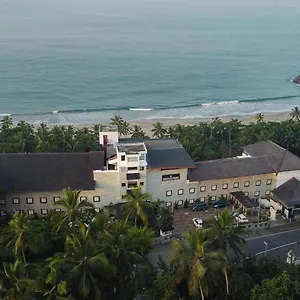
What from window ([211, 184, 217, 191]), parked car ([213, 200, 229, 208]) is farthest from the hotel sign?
parked car ([213, 200, 229, 208])

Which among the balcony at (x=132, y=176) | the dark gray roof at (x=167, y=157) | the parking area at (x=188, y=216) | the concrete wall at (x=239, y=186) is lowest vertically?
the parking area at (x=188, y=216)

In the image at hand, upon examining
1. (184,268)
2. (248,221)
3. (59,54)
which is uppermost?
(59,54)

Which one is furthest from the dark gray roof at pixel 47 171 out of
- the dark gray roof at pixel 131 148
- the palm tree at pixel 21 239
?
the palm tree at pixel 21 239

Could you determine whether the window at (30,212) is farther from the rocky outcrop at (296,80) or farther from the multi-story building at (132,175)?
the rocky outcrop at (296,80)

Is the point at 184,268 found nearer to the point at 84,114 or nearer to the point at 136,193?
the point at 136,193

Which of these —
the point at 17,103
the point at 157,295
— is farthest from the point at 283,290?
A: the point at 17,103

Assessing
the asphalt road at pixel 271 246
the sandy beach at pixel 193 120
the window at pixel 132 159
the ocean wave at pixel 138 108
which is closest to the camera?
the asphalt road at pixel 271 246

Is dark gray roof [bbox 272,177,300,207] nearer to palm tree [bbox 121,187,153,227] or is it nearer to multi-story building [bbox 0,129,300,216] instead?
multi-story building [bbox 0,129,300,216]
